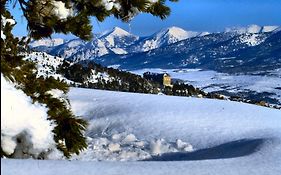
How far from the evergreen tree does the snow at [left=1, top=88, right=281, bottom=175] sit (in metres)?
0.68

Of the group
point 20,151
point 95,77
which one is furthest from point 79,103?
point 95,77

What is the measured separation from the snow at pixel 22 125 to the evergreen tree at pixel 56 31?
69cm

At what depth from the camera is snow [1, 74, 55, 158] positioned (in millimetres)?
4402

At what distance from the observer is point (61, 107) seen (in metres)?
6.28

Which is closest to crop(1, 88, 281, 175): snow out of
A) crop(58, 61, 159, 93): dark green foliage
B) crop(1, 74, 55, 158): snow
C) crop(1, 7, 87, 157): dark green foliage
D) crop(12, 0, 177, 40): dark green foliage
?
crop(1, 74, 55, 158): snow

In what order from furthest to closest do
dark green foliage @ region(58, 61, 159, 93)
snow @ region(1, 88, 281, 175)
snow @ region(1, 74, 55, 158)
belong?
dark green foliage @ region(58, 61, 159, 93) < snow @ region(1, 88, 281, 175) < snow @ region(1, 74, 55, 158)

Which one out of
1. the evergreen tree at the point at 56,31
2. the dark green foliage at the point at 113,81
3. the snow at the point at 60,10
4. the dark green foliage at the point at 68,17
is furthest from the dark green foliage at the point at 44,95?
the dark green foliage at the point at 113,81

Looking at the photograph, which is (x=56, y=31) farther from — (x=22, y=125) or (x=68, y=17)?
(x=22, y=125)

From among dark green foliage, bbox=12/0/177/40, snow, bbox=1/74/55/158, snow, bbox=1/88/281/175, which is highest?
dark green foliage, bbox=12/0/177/40

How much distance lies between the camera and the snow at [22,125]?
4402 mm

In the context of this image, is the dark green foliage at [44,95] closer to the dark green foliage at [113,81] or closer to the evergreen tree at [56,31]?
the evergreen tree at [56,31]

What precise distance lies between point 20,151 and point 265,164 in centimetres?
324

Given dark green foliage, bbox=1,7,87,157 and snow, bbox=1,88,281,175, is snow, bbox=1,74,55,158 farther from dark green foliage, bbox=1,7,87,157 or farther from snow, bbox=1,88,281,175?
dark green foliage, bbox=1,7,87,157

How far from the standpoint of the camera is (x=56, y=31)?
21.3 feet
